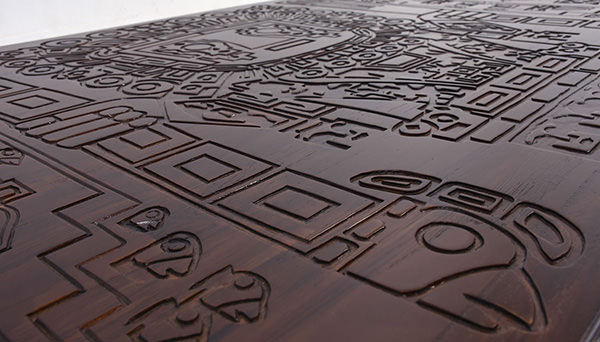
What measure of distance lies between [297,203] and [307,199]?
0.03m

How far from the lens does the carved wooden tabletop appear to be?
2.69 ft

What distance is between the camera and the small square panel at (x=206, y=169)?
1.23 m

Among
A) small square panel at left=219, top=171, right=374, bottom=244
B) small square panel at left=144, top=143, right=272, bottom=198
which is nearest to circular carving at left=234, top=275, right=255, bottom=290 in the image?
small square panel at left=219, top=171, right=374, bottom=244

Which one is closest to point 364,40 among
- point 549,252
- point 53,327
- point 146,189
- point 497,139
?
point 497,139

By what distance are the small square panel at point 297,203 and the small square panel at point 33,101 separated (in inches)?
44.4

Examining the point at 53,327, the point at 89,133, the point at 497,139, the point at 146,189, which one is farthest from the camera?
the point at 89,133

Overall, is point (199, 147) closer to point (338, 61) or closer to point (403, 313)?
point (403, 313)

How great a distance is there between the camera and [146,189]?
1.22 metres

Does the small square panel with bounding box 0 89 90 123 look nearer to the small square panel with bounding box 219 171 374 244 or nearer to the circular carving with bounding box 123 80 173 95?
the circular carving with bounding box 123 80 173 95

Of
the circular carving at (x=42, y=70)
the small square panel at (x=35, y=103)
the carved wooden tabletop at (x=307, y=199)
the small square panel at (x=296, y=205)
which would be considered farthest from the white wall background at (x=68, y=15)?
the small square panel at (x=296, y=205)

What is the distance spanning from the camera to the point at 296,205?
3.68 feet

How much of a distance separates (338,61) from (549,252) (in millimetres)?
1511

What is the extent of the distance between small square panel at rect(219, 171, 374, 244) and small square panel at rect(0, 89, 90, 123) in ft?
3.17

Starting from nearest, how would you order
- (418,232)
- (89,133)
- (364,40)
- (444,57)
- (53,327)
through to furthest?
1. (53,327)
2. (418,232)
3. (89,133)
4. (444,57)
5. (364,40)
